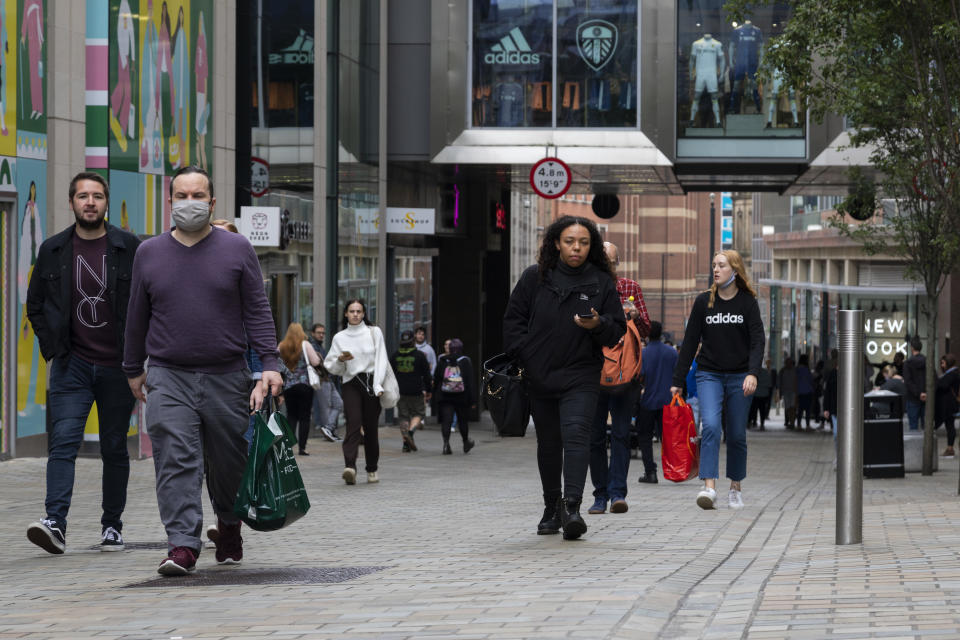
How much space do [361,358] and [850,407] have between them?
7.37 metres

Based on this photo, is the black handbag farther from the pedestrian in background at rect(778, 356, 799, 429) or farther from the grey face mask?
the pedestrian in background at rect(778, 356, 799, 429)

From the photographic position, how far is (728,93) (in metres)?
26.7

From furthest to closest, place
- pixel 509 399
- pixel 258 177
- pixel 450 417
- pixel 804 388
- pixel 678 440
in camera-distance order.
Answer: pixel 804 388, pixel 258 177, pixel 450 417, pixel 678 440, pixel 509 399

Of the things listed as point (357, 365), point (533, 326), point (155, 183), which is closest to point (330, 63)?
point (155, 183)

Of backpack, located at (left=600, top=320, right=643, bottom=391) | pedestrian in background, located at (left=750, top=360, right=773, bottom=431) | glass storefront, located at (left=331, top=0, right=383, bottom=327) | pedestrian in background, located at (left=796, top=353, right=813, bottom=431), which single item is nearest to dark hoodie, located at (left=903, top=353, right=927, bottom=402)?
pedestrian in background, located at (left=750, top=360, right=773, bottom=431)

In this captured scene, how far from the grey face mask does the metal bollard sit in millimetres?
3067

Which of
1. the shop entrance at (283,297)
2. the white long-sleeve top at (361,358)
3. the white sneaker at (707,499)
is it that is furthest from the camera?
the shop entrance at (283,297)

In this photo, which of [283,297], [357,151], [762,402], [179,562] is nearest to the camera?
[179,562]

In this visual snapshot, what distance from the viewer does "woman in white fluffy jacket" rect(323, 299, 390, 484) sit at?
1484 cm

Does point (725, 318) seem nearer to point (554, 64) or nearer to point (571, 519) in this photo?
point (571, 519)

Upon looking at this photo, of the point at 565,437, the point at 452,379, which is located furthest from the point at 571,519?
the point at 452,379

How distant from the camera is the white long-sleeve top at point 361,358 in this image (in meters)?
14.8

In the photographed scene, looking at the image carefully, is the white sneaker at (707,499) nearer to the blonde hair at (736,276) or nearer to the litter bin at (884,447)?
the blonde hair at (736,276)

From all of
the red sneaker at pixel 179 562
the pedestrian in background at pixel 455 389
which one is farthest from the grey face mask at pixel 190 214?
the pedestrian in background at pixel 455 389
